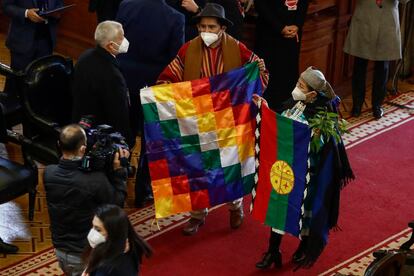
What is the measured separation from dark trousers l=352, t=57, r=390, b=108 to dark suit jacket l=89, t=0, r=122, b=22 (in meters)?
2.29

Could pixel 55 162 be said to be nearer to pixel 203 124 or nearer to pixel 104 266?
pixel 203 124

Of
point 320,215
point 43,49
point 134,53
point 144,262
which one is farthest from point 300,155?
point 43,49

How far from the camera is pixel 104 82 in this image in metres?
5.93

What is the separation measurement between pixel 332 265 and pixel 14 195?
87.3 inches

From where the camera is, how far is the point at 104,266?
4.08 m

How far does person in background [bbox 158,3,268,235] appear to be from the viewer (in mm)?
5961

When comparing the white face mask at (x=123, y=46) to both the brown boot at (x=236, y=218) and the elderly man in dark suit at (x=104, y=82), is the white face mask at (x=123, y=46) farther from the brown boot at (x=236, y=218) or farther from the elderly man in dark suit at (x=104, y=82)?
the brown boot at (x=236, y=218)

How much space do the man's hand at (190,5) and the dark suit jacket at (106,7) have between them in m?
1.02

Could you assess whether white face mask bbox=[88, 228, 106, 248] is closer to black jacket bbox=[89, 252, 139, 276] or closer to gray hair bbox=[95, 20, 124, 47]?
black jacket bbox=[89, 252, 139, 276]

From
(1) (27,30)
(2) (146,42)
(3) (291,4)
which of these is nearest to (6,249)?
(2) (146,42)

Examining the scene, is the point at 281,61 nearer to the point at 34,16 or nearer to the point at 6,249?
the point at 34,16

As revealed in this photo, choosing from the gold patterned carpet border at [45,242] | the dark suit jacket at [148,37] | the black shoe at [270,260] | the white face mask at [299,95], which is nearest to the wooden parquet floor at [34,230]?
the gold patterned carpet border at [45,242]

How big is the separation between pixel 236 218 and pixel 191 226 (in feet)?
1.08

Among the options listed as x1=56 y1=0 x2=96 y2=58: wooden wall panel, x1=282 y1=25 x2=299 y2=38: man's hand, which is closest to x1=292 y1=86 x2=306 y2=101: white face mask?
x1=282 y1=25 x2=299 y2=38: man's hand
